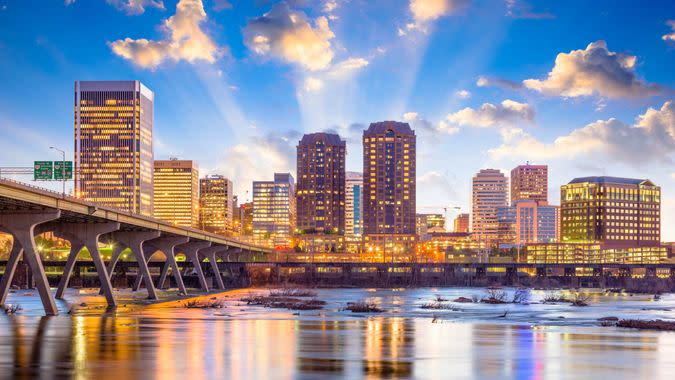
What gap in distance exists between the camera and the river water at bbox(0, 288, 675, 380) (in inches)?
1203

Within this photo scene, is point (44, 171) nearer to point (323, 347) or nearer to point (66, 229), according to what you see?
point (66, 229)

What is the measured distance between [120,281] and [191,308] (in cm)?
8156

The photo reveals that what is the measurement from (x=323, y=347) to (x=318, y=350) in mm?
1365

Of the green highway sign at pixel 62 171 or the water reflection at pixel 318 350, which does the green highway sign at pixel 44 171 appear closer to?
the green highway sign at pixel 62 171

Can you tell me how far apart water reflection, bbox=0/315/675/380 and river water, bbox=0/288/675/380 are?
5 centimetres

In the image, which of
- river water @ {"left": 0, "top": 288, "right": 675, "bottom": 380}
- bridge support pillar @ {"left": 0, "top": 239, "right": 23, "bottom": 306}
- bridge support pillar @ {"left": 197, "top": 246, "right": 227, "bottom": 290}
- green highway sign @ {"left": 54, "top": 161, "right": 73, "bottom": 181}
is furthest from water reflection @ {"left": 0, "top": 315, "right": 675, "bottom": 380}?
bridge support pillar @ {"left": 197, "top": 246, "right": 227, "bottom": 290}

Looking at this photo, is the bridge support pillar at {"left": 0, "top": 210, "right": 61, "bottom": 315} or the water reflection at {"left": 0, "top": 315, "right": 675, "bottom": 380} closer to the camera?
the water reflection at {"left": 0, "top": 315, "right": 675, "bottom": 380}

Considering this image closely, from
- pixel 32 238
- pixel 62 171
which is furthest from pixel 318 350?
pixel 62 171

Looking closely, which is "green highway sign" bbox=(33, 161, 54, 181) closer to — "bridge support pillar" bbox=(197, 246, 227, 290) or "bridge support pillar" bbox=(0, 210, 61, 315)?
"bridge support pillar" bbox=(0, 210, 61, 315)

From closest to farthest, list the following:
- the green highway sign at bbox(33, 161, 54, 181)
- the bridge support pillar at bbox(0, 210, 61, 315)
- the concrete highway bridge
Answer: the concrete highway bridge < the bridge support pillar at bbox(0, 210, 61, 315) < the green highway sign at bbox(33, 161, 54, 181)

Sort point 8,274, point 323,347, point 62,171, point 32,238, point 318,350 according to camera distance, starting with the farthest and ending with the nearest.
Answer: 1. point 62,171
2. point 8,274
3. point 32,238
4. point 323,347
5. point 318,350

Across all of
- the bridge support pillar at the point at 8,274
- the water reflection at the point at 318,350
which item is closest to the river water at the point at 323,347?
the water reflection at the point at 318,350

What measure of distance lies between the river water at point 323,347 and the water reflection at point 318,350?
50 millimetres

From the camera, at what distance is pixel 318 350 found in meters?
37.8
